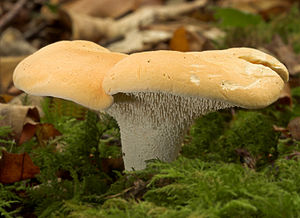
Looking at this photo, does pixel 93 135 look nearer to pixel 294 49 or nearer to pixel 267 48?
pixel 267 48

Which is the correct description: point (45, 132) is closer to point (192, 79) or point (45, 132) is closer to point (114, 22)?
point (192, 79)

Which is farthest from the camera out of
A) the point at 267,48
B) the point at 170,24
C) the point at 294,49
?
the point at 170,24

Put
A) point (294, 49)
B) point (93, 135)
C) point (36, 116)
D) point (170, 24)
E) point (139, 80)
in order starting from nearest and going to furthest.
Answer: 1. point (139, 80)
2. point (93, 135)
3. point (36, 116)
4. point (294, 49)
5. point (170, 24)

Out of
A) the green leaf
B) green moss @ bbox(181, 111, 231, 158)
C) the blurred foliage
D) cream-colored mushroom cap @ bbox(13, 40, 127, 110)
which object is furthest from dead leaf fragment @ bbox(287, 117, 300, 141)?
the green leaf

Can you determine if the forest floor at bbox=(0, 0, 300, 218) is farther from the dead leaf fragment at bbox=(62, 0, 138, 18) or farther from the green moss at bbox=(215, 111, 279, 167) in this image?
the dead leaf fragment at bbox=(62, 0, 138, 18)

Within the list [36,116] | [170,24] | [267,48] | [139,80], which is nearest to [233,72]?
[139,80]

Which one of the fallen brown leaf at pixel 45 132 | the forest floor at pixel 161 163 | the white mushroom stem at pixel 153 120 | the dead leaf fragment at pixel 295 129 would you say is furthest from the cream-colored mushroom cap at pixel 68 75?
the dead leaf fragment at pixel 295 129

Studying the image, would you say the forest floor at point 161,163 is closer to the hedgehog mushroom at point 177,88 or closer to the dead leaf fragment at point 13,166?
the dead leaf fragment at point 13,166

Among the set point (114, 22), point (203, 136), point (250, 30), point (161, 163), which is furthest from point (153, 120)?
point (114, 22)
